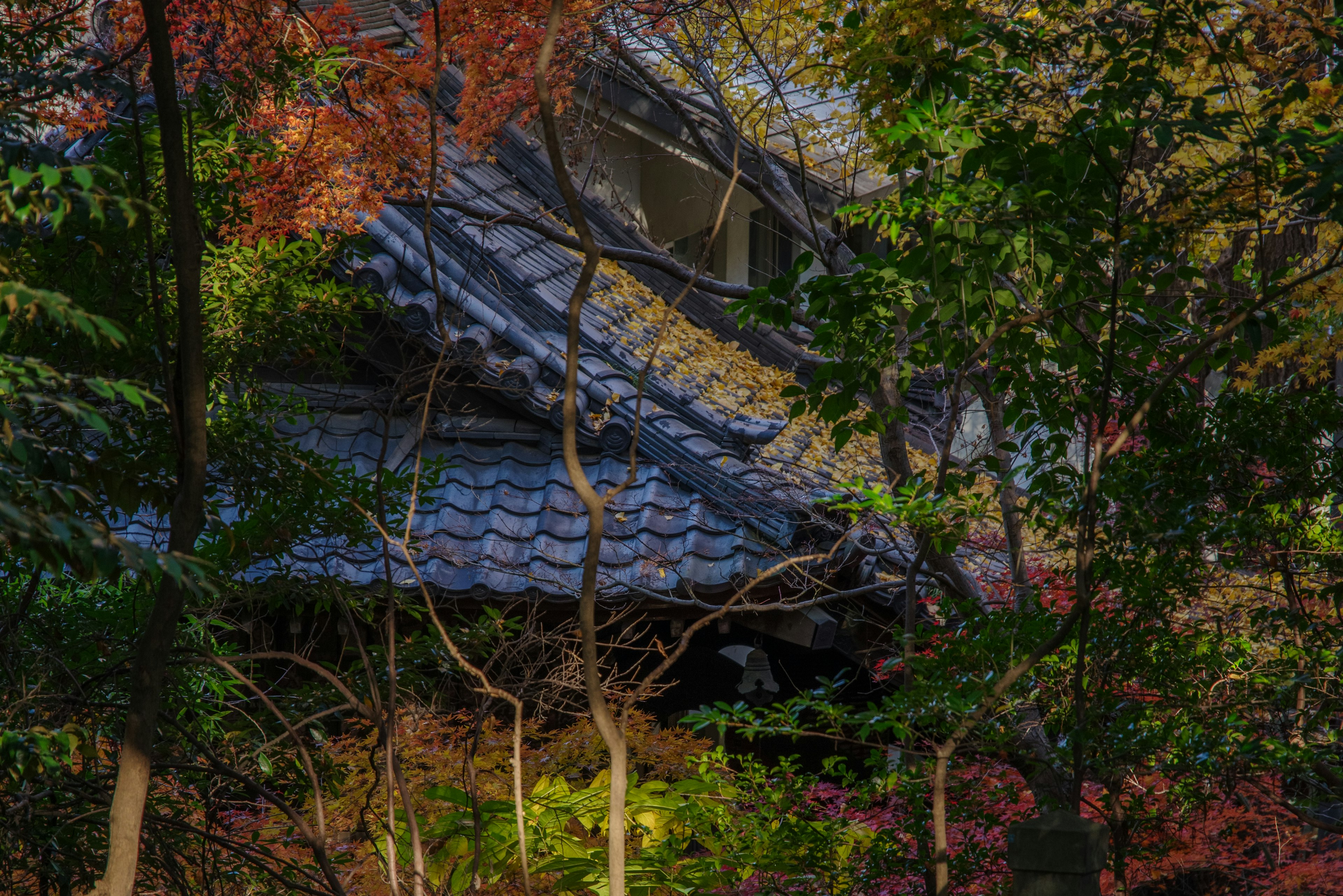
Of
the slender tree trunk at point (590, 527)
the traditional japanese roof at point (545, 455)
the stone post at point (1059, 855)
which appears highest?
the traditional japanese roof at point (545, 455)

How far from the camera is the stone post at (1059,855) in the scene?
2459 mm

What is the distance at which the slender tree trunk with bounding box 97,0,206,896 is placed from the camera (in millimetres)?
2297

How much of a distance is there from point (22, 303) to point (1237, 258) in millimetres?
8306

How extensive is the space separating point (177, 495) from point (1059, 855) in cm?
219

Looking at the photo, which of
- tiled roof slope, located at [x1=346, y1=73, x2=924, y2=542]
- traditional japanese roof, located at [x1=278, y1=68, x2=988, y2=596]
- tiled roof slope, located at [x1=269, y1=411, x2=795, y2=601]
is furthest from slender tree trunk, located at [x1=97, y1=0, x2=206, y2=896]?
tiled roof slope, located at [x1=269, y1=411, x2=795, y2=601]

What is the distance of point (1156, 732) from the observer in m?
3.32

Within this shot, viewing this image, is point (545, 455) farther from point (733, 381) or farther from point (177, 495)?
point (177, 495)

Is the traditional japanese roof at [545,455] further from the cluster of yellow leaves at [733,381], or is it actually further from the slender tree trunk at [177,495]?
the slender tree trunk at [177,495]

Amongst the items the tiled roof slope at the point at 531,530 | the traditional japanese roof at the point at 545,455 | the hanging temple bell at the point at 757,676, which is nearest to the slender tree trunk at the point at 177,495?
the traditional japanese roof at the point at 545,455

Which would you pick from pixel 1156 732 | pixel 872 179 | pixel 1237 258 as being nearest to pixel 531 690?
pixel 1156 732

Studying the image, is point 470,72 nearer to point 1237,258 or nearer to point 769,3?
point 769,3

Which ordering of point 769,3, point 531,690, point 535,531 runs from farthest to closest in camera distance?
1. point 769,3
2. point 535,531
3. point 531,690

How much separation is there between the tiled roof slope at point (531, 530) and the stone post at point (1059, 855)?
276cm

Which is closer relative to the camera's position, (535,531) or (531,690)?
(531,690)
